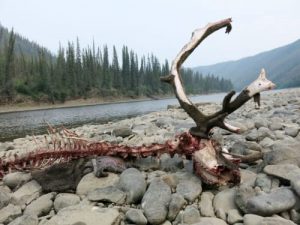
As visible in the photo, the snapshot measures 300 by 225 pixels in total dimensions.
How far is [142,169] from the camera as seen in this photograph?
488cm

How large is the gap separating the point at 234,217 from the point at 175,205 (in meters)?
0.60

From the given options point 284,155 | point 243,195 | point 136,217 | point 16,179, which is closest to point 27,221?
point 136,217

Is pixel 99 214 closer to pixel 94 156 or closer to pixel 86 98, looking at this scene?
pixel 94 156

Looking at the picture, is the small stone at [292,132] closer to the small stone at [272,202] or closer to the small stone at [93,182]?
the small stone at [272,202]

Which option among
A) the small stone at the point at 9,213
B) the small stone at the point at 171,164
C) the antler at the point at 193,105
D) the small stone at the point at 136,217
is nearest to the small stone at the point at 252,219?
the small stone at the point at 136,217

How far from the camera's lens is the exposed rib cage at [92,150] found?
4.72 m

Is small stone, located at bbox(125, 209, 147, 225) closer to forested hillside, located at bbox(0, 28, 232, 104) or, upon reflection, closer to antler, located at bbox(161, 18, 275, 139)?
antler, located at bbox(161, 18, 275, 139)

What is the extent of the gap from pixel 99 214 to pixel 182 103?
1.80 m

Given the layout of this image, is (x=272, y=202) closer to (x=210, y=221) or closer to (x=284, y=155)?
(x=210, y=221)

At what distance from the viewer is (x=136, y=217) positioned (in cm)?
365

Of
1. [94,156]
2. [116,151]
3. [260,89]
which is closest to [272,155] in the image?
[260,89]

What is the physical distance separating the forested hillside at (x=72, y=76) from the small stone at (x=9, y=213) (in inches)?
2204

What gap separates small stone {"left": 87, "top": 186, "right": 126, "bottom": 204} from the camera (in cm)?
408

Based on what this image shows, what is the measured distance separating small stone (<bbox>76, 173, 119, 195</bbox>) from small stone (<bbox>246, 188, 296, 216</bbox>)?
5.68 feet
